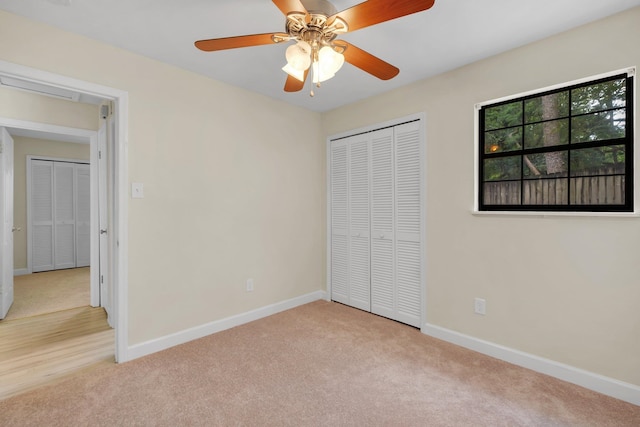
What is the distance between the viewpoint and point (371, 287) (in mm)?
3408

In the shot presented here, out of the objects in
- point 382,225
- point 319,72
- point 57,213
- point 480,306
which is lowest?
point 480,306

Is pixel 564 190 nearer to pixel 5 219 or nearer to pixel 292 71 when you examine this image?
pixel 292 71

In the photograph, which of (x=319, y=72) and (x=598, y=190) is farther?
(x=598, y=190)

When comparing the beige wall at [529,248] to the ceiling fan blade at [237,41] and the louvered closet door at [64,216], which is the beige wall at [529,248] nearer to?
the ceiling fan blade at [237,41]

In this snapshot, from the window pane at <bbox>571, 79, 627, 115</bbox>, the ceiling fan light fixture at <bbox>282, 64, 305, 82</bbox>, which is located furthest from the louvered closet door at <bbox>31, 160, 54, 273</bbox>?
the window pane at <bbox>571, 79, 627, 115</bbox>

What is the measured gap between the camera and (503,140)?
8.09ft

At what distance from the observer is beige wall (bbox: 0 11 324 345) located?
2.33 metres

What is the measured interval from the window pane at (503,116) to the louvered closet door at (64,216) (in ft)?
22.0

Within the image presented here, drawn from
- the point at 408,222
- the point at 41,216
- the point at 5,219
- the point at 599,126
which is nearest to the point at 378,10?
the point at 599,126

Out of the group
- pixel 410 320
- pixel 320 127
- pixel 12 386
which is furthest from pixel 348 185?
pixel 12 386

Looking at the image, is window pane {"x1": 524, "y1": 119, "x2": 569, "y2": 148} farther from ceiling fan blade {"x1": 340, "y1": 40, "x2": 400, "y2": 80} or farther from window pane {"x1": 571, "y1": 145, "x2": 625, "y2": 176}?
ceiling fan blade {"x1": 340, "y1": 40, "x2": 400, "y2": 80}

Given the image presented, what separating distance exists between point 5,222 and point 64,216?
112 inches

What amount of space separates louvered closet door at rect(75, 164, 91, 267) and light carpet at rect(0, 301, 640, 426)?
4.61 meters

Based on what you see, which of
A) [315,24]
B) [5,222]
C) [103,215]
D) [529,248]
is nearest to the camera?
[315,24]
